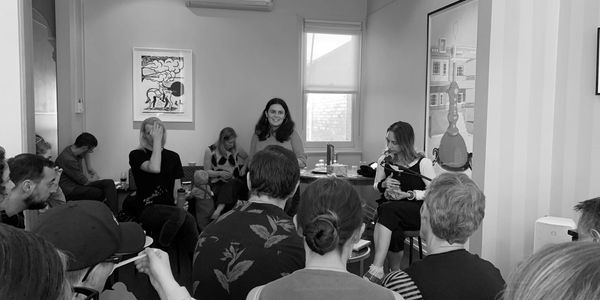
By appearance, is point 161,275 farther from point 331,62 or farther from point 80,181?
point 331,62

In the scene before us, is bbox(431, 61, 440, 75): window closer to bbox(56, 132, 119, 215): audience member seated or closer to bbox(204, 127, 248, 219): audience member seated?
bbox(204, 127, 248, 219): audience member seated

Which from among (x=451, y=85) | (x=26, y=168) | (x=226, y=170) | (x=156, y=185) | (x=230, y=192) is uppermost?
(x=451, y=85)

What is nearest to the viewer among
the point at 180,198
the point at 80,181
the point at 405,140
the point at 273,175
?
the point at 273,175

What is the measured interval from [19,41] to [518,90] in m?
2.87

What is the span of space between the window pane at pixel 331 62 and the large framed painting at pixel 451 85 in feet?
6.45

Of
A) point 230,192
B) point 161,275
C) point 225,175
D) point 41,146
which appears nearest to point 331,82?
point 225,175

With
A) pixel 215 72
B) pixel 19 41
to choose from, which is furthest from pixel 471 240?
pixel 215 72

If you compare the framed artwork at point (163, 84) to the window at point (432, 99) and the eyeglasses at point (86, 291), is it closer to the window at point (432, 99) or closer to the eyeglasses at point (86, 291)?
the window at point (432, 99)

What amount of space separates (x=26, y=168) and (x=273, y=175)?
134 centimetres

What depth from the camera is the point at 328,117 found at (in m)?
7.33

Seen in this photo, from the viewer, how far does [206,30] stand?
22.2ft

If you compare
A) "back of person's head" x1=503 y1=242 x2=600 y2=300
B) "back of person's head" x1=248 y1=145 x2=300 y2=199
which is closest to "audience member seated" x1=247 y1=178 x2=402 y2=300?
"back of person's head" x1=248 y1=145 x2=300 y2=199

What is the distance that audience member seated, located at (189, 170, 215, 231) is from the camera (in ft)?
19.1

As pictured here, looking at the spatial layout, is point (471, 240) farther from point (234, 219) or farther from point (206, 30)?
point (206, 30)
